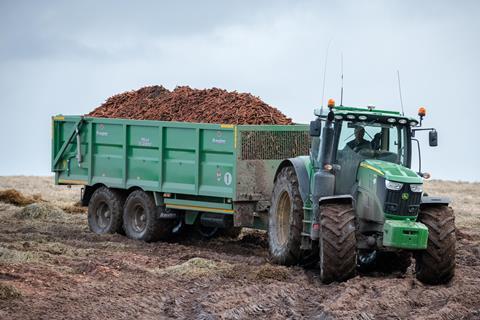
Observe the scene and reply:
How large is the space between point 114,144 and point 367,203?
7.68 metres

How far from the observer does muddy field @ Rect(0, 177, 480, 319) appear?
11.7 meters

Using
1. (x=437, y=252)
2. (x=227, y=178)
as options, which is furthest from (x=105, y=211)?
(x=437, y=252)

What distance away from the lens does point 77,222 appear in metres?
22.8

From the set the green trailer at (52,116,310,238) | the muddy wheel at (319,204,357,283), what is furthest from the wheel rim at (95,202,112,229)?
the muddy wheel at (319,204,357,283)

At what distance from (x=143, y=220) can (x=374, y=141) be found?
6.77 meters

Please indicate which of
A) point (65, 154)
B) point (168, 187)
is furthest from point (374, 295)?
point (65, 154)

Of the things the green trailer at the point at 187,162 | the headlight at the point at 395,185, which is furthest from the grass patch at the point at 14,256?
the headlight at the point at 395,185

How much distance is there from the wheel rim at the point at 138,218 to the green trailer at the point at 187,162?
0.44m

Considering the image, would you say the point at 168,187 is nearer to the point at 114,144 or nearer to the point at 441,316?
the point at 114,144

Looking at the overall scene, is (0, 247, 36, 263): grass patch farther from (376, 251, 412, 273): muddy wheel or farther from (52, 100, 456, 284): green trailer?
(376, 251, 412, 273): muddy wheel

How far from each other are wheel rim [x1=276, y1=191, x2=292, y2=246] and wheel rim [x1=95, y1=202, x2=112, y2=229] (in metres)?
6.08

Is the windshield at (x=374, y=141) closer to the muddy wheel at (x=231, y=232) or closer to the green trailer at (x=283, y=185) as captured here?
the green trailer at (x=283, y=185)

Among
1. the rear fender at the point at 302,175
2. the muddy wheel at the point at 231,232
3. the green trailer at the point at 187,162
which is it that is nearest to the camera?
the rear fender at the point at 302,175

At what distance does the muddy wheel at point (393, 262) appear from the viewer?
586 inches
